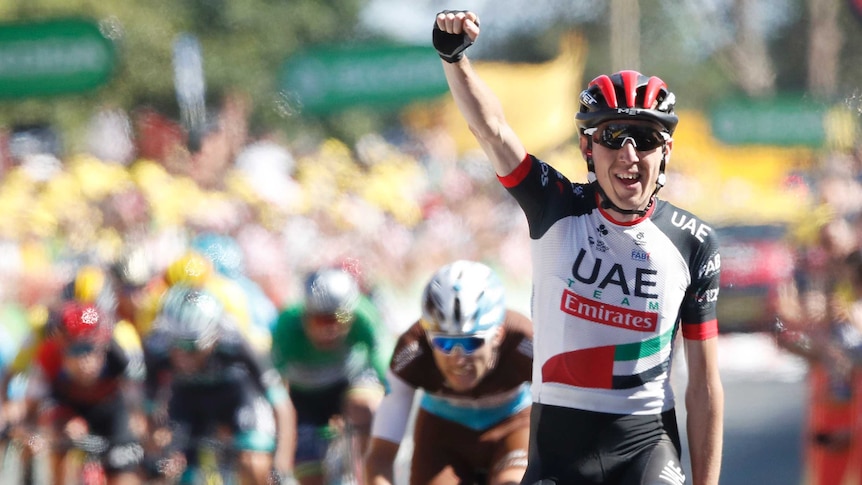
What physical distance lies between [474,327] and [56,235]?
9665 millimetres

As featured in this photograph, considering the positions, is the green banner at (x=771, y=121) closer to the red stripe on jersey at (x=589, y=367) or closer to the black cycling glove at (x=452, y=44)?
the red stripe on jersey at (x=589, y=367)

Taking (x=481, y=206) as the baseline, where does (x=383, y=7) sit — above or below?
above

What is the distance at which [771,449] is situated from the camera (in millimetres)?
10703

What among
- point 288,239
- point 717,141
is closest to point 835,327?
point 288,239

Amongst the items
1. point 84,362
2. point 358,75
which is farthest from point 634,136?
point 358,75

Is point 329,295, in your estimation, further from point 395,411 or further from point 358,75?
point 358,75

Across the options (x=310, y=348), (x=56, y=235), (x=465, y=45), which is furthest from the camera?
(x=56, y=235)

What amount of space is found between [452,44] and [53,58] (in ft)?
29.1

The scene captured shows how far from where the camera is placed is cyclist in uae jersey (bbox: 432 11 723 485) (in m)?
3.74

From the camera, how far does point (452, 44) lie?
3.57 m

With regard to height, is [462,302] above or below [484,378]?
above

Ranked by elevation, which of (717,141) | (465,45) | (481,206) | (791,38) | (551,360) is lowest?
(551,360)

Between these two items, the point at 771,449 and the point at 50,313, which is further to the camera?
the point at 771,449

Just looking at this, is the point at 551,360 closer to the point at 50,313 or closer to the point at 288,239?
the point at 50,313
